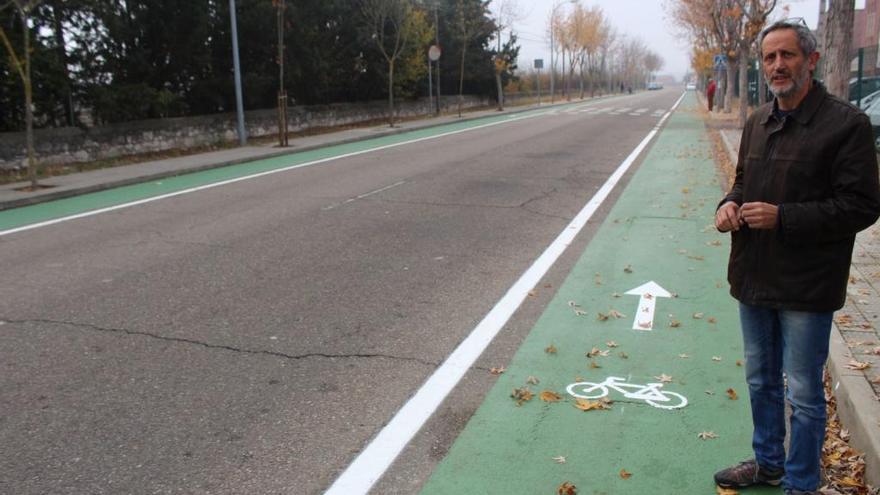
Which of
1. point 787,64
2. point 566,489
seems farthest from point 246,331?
point 787,64

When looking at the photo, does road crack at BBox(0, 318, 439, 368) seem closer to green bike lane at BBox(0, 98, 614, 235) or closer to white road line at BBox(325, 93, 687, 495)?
white road line at BBox(325, 93, 687, 495)

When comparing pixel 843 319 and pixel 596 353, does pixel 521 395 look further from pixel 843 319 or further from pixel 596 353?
pixel 843 319

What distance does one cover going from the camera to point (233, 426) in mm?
3957

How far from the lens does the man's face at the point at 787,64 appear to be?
2.82 meters

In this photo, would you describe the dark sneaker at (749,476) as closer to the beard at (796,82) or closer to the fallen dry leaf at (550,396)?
the fallen dry leaf at (550,396)

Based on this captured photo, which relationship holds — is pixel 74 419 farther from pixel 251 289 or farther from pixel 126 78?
pixel 126 78

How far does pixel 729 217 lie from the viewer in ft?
9.95

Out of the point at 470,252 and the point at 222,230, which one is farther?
the point at 222,230

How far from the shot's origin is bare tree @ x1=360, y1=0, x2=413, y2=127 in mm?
30594

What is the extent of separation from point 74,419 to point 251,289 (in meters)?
2.50

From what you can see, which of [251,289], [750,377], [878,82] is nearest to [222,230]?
[251,289]

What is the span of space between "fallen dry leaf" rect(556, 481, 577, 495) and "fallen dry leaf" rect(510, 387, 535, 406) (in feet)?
2.92

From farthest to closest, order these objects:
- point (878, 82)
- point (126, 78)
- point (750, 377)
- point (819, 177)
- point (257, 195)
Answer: point (878, 82)
point (126, 78)
point (257, 195)
point (750, 377)
point (819, 177)

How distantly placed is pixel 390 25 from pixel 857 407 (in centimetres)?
3174
